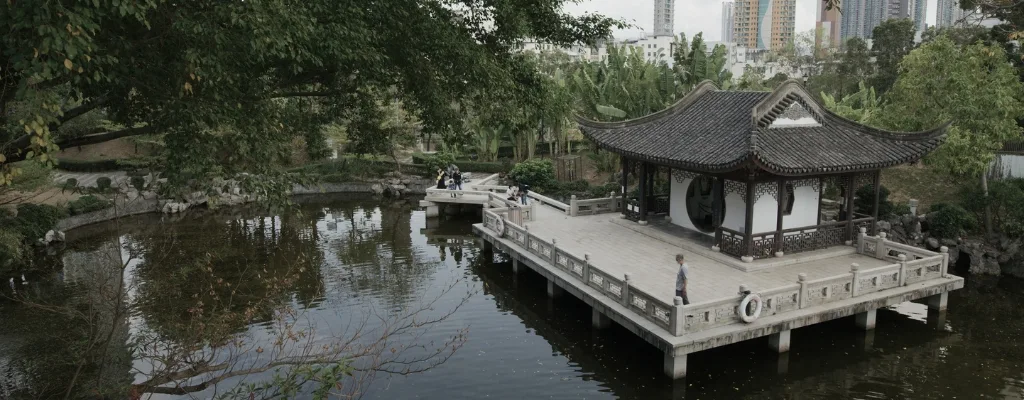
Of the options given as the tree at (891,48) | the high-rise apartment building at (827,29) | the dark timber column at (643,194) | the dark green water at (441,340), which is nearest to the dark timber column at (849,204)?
the dark green water at (441,340)

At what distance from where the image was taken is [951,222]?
2114 centimetres

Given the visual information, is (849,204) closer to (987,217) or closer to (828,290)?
(828,290)

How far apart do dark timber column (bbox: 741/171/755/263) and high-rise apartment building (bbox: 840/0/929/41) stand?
453 ft

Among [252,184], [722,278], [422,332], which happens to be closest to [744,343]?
[722,278]

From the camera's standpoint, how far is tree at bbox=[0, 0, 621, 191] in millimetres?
6887

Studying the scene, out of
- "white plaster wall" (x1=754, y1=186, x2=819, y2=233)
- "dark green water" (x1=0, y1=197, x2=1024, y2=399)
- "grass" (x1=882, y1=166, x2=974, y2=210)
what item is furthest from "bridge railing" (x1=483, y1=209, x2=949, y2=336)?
"grass" (x1=882, y1=166, x2=974, y2=210)

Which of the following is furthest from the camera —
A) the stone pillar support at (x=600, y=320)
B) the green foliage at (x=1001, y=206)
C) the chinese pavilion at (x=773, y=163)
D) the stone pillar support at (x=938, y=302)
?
the green foliage at (x=1001, y=206)

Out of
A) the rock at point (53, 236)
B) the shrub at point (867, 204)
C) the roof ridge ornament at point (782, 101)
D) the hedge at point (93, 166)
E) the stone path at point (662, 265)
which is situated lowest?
the rock at point (53, 236)

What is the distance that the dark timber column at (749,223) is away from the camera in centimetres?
1659

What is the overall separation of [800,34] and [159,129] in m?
53.3

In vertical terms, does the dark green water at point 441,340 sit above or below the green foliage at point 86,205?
below

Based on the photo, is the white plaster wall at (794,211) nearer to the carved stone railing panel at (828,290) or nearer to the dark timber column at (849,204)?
the dark timber column at (849,204)

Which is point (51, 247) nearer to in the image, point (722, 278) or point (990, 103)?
point (722, 278)

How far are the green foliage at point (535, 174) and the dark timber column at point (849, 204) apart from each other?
1613 centimetres
